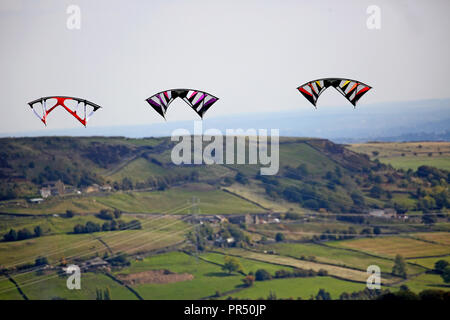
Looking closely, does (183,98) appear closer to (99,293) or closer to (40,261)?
(99,293)

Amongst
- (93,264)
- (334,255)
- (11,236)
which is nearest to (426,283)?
(334,255)

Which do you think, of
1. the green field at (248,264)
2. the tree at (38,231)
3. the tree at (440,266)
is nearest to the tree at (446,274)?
the tree at (440,266)

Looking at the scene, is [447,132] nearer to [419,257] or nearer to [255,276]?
[419,257]

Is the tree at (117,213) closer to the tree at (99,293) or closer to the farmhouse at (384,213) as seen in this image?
the tree at (99,293)
